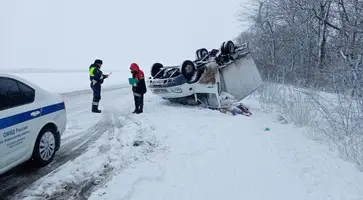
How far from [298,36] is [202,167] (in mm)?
18954

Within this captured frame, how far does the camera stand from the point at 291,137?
18.2 ft

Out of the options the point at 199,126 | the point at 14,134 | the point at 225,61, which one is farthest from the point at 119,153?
the point at 225,61

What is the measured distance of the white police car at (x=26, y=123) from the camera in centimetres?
321

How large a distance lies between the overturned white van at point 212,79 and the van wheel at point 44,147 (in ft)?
16.0

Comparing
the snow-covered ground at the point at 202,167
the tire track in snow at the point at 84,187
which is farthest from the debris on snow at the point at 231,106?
the tire track in snow at the point at 84,187

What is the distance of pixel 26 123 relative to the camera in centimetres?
351

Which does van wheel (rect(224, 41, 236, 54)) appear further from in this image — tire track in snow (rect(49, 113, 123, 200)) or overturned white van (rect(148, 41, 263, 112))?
tire track in snow (rect(49, 113, 123, 200))

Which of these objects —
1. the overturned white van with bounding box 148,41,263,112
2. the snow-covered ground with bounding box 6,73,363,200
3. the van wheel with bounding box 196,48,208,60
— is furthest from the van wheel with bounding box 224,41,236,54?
the snow-covered ground with bounding box 6,73,363,200

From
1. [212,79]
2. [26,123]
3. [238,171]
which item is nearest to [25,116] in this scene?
[26,123]

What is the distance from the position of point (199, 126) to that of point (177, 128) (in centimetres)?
52

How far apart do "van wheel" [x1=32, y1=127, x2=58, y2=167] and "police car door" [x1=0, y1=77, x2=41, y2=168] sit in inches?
9.0

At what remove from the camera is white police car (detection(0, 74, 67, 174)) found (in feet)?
10.5

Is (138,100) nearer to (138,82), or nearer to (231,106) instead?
(138,82)

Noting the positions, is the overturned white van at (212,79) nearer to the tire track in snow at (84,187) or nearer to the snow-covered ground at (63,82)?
the tire track in snow at (84,187)
